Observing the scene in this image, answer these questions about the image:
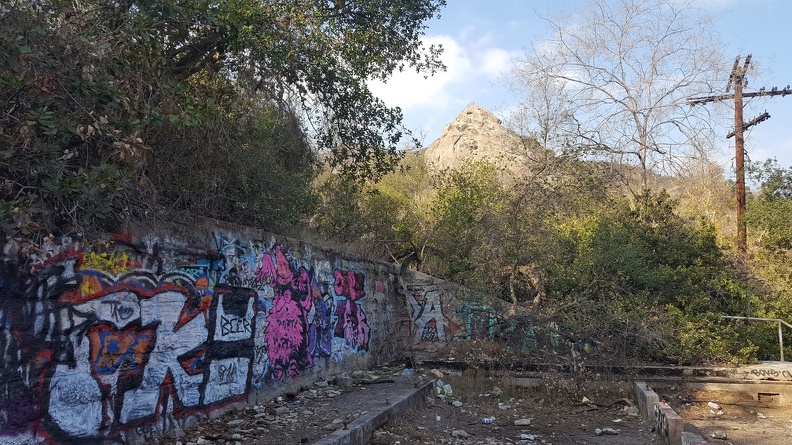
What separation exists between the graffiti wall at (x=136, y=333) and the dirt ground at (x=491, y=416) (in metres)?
0.47

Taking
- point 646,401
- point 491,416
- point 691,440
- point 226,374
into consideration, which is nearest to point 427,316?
point 491,416

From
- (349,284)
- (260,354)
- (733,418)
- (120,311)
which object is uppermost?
(349,284)

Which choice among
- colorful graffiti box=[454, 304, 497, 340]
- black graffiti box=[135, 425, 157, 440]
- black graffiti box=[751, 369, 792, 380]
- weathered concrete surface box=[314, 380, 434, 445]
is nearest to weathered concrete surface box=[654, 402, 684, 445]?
weathered concrete surface box=[314, 380, 434, 445]

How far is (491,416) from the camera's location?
9.60 m

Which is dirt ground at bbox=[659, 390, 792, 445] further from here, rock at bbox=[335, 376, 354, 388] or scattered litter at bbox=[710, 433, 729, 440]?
rock at bbox=[335, 376, 354, 388]

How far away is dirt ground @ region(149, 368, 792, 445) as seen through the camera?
7305mm

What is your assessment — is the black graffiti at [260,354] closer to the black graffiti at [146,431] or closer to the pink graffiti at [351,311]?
the black graffiti at [146,431]

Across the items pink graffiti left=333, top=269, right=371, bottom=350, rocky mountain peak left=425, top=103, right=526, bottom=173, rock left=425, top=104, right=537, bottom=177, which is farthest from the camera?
rocky mountain peak left=425, top=103, right=526, bottom=173

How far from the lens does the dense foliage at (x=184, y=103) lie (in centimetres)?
488

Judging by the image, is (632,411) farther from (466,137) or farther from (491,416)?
(466,137)

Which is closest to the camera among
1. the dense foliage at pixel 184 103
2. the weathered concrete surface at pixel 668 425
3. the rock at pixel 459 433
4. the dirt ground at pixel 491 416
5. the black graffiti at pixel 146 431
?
the dense foliage at pixel 184 103

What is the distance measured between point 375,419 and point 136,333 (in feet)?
10.2

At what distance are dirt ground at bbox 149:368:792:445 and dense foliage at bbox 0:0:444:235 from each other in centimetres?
278

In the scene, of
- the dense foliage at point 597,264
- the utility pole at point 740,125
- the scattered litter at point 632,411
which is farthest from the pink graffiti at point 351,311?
the utility pole at point 740,125
